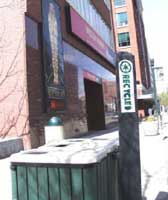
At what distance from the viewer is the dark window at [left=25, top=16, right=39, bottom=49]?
1538 centimetres

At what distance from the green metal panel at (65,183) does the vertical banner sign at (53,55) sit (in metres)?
12.9

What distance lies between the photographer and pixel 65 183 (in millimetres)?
3762

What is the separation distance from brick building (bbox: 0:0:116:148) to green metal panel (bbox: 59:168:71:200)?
859 cm

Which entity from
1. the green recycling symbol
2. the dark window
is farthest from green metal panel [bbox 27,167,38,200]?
the dark window

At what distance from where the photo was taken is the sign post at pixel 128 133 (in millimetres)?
4699

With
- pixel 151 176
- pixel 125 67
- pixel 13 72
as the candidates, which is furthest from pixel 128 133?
pixel 13 72

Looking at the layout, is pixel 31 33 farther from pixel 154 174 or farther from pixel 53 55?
pixel 154 174

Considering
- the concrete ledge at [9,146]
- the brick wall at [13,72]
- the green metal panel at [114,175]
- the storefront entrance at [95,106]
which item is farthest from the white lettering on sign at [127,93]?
the storefront entrance at [95,106]

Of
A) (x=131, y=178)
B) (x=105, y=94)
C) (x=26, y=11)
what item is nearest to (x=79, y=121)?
(x=26, y=11)

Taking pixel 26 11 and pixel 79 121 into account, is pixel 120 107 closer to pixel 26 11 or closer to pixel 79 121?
pixel 26 11

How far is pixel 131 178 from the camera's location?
4.76m

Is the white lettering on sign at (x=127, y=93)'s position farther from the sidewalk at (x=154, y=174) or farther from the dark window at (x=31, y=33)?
the dark window at (x=31, y=33)

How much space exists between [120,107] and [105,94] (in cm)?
2785

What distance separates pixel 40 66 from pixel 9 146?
4.07 metres
